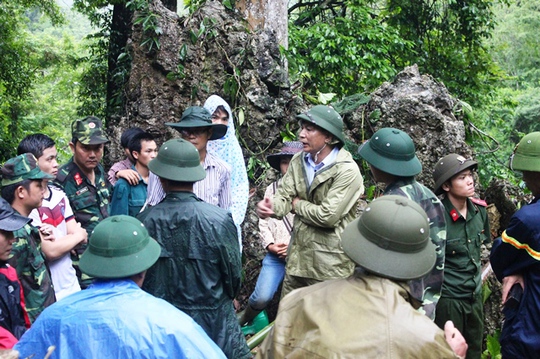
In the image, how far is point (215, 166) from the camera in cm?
558

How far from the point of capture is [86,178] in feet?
18.7

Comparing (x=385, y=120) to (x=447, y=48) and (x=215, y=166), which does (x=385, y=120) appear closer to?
(x=215, y=166)

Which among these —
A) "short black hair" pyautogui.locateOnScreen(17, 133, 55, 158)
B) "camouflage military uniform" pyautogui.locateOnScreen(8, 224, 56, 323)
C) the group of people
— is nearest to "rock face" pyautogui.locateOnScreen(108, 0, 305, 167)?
the group of people

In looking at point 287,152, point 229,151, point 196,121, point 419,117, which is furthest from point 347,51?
point 196,121

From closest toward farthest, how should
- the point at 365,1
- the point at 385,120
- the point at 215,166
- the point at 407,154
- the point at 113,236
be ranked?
the point at 113,236, the point at 407,154, the point at 215,166, the point at 385,120, the point at 365,1

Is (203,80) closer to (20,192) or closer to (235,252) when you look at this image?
(20,192)

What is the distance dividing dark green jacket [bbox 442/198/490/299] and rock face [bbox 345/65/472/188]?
2.12m

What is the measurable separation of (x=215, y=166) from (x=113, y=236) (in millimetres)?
2586

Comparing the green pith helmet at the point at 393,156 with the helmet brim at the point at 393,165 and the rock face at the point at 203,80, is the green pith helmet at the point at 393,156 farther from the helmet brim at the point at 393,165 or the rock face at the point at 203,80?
the rock face at the point at 203,80

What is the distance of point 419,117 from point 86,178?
409 cm

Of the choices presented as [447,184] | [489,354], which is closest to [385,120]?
[447,184]

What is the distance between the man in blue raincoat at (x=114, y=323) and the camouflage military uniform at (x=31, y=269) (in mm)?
1264

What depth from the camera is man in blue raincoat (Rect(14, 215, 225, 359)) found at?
9.02 feet

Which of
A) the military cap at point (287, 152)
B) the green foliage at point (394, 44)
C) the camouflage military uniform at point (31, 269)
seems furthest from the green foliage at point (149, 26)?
the camouflage military uniform at point (31, 269)
